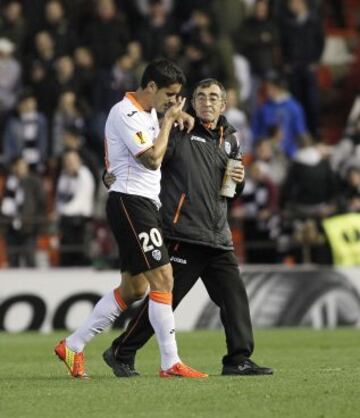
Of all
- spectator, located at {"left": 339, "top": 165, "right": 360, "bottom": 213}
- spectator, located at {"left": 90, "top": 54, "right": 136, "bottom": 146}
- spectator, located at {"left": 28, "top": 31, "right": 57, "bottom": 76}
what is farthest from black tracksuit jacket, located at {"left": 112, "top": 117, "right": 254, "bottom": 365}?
spectator, located at {"left": 28, "top": 31, "right": 57, "bottom": 76}

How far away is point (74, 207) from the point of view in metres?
19.3

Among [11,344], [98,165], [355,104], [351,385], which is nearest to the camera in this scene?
[351,385]

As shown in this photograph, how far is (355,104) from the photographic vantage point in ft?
74.4

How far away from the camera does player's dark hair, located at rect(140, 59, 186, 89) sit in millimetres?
10484

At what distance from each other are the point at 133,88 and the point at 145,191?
11.2 m

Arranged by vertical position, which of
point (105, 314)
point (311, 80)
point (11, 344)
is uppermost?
point (311, 80)

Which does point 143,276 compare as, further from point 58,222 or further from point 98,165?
point 98,165

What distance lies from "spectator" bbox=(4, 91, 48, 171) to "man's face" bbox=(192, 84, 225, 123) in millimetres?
10204

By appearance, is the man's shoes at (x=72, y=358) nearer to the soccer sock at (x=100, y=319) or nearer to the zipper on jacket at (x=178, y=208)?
the soccer sock at (x=100, y=319)

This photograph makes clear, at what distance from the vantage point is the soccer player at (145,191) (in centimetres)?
1044

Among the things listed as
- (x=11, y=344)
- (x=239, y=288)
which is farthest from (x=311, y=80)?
(x=239, y=288)

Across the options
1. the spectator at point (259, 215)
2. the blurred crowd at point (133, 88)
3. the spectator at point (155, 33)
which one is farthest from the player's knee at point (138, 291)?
the spectator at point (155, 33)

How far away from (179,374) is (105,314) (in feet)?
2.28

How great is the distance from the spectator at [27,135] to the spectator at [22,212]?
0.79 metres
